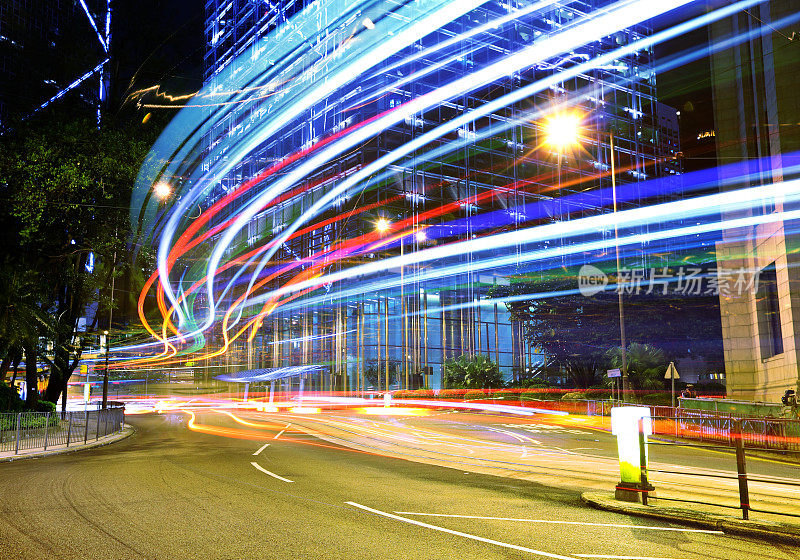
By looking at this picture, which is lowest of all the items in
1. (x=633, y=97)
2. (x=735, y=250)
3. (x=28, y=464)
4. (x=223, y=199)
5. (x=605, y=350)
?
(x=28, y=464)

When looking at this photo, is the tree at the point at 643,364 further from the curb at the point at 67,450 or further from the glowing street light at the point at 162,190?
the curb at the point at 67,450

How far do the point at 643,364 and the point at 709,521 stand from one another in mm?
36264

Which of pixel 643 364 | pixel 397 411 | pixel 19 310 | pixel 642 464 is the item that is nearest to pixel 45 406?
pixel 19 310

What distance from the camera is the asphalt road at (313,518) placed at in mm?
7438

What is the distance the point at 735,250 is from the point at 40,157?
32395 millimetres

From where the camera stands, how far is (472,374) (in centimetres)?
5331

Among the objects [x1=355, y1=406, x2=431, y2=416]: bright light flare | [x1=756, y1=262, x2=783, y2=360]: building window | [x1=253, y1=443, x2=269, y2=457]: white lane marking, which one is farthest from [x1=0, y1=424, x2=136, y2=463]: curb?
[x1=756, y1=262, x2=783, y2=360]: building window

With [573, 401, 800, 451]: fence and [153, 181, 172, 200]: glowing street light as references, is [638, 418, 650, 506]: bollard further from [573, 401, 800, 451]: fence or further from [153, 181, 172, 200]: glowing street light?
[153, 181, 172, 200]: glowing street light

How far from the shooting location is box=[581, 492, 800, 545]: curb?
8.15 m

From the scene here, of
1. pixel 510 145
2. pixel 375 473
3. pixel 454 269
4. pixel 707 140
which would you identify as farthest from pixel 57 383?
A: pixel 707 140

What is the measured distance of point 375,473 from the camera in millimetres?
15070

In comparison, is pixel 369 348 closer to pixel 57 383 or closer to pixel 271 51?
pixel 57 383

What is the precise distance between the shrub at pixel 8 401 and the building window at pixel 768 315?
35.8m

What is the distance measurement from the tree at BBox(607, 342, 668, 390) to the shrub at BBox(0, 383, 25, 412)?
1384 inches
